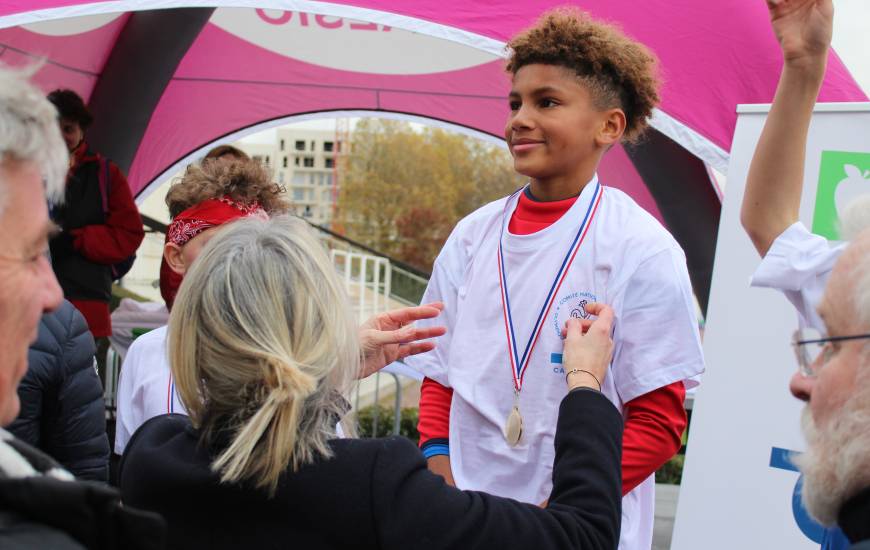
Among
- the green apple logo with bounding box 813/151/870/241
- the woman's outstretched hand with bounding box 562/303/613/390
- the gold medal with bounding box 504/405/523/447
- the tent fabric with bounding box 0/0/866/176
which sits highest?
the tent fabric with bounding box 0/0/866/176

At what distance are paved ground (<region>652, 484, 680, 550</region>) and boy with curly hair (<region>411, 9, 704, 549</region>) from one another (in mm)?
3877

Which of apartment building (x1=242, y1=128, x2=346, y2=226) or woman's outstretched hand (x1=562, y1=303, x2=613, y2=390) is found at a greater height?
apartment building (x1=242, y1=128, x2=346, y2=226)

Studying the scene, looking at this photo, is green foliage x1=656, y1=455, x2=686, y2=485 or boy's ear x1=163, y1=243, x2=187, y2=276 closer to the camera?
boy's ear x1=163, y1=243, x2=187, y2=276

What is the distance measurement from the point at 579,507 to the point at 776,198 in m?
0.87

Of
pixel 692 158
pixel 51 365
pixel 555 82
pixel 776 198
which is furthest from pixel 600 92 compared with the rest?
pixel 692 158

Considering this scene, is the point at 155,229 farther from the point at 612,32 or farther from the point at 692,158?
the point at 612,32

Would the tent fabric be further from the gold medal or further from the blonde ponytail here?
the blonde ponytail

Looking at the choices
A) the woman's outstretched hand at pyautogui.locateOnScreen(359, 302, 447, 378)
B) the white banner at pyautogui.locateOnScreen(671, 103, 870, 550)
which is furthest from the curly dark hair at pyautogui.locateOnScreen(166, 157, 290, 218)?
the white banner at pyautogui.locateOnScreen(671, 103, 870, 550)

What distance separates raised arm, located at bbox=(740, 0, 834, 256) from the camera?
6.70ft

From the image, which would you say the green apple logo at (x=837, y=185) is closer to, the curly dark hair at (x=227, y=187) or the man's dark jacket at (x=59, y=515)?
the curly dark hair at (x=227, y=187)

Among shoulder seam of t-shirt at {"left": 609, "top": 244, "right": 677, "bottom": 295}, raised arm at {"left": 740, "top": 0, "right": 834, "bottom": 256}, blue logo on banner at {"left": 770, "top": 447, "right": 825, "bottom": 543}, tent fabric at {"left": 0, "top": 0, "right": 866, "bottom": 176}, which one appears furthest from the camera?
tent fabric at {"left": 0, "top": 0, "right": 866, "bottom": 176}

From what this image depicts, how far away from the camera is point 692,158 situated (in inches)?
269

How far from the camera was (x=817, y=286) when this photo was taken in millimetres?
1951

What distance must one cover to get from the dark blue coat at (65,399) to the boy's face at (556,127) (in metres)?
1.39
